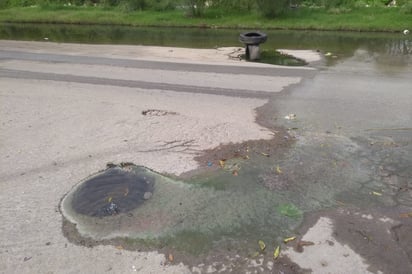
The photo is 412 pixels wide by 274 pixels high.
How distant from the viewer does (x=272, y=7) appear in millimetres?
26094

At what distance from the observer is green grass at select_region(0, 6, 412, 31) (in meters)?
23.4

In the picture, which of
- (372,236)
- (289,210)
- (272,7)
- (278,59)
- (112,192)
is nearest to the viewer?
(372,236)

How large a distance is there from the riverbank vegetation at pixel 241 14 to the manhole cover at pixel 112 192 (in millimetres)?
21101

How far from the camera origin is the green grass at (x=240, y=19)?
→ 23.4 m

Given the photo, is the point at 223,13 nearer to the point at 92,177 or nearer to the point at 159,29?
the point at 159,29

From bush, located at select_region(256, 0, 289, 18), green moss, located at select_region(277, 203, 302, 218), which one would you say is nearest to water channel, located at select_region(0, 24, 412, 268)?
green moss, located at select_region(277, 203, 302, 218)

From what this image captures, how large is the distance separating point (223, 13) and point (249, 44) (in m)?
16.4

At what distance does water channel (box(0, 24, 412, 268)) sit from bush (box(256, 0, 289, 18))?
16.8m

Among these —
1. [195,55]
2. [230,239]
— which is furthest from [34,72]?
[230,239]

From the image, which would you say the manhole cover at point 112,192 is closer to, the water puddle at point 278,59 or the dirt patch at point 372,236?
the dirt patch at point 372,236

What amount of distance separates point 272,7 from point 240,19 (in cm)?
238

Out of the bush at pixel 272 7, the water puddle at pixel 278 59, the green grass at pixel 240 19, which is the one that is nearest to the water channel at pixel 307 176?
the water puddle at pixel 278 59

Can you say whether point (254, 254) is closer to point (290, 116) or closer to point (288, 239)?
point (288, 239)

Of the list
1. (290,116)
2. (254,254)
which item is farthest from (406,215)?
(290,116)
